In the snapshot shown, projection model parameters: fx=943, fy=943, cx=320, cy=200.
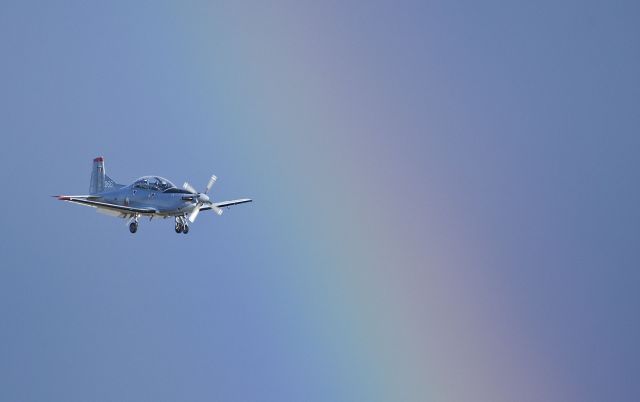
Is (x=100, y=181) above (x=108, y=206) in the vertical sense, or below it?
above

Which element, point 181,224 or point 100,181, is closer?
point 181,224

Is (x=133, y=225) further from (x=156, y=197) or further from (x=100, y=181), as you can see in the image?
(x=100, y=181)

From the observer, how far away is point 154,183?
3679 inches

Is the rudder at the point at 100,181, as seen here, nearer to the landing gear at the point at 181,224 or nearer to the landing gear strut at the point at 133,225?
the landing gear strut at the point at 133,225

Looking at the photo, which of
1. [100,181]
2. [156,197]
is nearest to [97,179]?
[100,181]

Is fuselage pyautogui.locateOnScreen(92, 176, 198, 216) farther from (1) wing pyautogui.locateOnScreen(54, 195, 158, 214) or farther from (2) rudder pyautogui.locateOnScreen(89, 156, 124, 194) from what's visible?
(2) rudder pyautogui.locateOnScreen(89, 156, 124, 194)

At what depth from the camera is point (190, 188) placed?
92.1 metres

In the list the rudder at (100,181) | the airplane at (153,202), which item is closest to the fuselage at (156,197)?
the airplane at (153,202)

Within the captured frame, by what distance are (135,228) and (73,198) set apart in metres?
6.89

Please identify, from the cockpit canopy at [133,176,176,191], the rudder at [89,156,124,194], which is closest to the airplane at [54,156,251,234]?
the cockpit canopy at [133,176,176,191]

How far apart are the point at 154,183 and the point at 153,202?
2.05 meters

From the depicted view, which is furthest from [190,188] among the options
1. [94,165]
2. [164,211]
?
[94,165]

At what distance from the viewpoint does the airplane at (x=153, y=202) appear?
91250mm

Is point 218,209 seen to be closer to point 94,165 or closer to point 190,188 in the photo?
point 190,188
